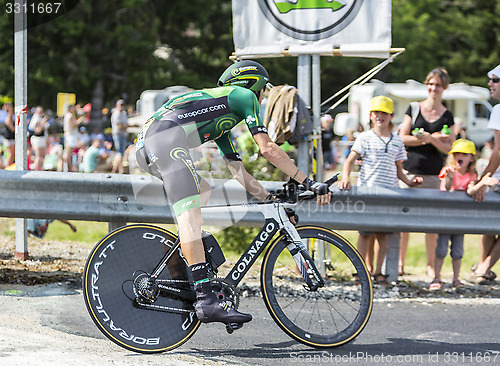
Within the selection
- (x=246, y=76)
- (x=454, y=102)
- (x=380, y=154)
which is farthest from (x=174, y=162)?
(x=454, y=102)

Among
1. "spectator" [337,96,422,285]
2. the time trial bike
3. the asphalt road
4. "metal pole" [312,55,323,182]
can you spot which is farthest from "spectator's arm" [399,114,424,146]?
the time trial bike

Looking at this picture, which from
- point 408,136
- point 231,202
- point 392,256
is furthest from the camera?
point 408,136

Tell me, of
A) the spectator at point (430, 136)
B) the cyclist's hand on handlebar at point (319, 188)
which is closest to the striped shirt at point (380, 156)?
the spectator at point (430, 136)

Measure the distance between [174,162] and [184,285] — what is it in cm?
85

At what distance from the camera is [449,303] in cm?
729

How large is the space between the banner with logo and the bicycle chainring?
137 inches

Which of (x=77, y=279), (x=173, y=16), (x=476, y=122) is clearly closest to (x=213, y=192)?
(x=77, y=279)

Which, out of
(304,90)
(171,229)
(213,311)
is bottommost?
(171,229)

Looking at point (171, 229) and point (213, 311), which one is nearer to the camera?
point (213, 311)

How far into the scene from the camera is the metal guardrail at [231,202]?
6.94 m

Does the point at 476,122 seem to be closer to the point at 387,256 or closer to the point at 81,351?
the point at 387,256

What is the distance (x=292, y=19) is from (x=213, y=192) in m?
2.09

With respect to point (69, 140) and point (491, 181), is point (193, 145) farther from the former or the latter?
point (69, 140)

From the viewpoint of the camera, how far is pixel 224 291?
5273 millimetres
